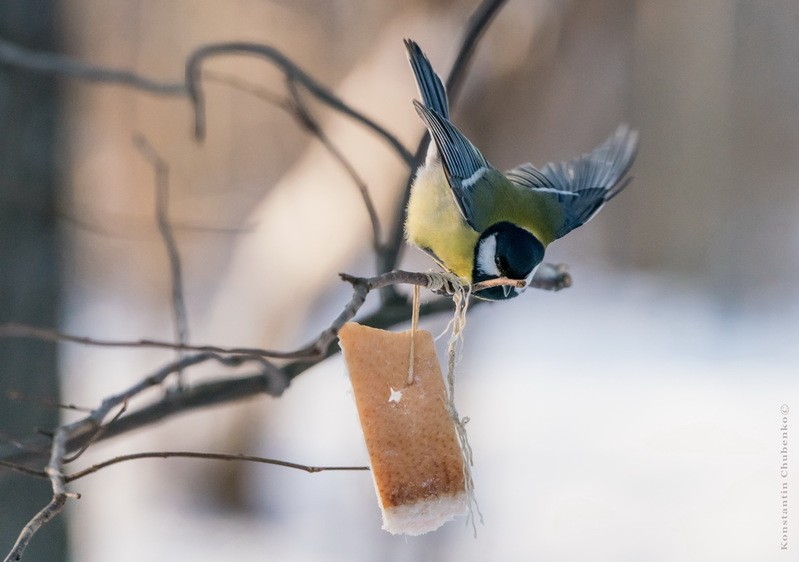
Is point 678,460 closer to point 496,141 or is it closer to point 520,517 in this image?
point 520,517

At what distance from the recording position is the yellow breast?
1287mm

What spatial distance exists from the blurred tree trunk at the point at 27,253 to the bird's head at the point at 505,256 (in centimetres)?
84

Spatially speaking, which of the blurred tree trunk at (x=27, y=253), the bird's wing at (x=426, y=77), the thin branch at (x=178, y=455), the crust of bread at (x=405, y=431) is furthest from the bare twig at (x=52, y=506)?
the blurred tree trunk at (x=27, y=253)

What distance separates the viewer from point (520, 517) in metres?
2.51

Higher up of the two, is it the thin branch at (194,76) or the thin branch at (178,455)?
the thin branch at (194,76)

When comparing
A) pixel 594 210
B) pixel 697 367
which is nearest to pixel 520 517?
pixel 697 367

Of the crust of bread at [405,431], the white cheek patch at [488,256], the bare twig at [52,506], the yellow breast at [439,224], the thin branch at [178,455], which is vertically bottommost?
the bare twig at [52,506]

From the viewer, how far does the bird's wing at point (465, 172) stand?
126cm

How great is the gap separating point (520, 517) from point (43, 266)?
1599mm

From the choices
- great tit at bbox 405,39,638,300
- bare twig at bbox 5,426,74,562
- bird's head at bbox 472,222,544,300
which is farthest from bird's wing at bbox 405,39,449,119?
bare twig at bbox 5,426,74,562

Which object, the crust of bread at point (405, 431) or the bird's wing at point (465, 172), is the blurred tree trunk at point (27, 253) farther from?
the crust of bread at point (405, 431)

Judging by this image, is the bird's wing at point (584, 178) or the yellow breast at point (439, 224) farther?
the bird's wing at point (584, 178)

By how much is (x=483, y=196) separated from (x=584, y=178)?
0.23m

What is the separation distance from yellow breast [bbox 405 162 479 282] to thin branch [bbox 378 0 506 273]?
0.31 feet
